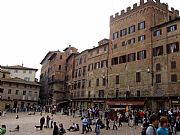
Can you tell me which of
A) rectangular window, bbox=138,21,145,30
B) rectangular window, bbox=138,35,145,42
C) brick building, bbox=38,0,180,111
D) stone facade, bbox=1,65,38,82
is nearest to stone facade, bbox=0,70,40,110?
stone facade, bbox=1,65,38,82

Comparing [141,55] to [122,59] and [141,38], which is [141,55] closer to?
[141,38]

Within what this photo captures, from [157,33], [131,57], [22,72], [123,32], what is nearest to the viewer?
[157,33]

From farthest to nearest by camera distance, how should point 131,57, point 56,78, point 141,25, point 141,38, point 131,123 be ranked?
point 56,78, point 131,57, point 141,25, point 141,38, point 131,123

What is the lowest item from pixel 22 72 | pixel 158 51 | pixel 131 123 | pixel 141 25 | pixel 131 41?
pixel 131 123

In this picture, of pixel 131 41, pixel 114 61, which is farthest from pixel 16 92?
pixel 131 41

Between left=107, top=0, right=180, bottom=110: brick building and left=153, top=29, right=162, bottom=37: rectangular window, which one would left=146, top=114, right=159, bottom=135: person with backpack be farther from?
left=153, top=29, right=162, bottom=37: rectangular window

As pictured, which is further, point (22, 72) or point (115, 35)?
point (22, 72)

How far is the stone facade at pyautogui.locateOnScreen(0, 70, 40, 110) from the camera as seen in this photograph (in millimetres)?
68438

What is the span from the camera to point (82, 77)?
6197 cm

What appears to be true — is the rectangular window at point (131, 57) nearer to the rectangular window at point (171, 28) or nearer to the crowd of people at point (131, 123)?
the rectangular window at point (171, 28)

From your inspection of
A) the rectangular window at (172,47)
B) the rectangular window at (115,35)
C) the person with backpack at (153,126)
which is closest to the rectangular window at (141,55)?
the rectangular window at (172,47)

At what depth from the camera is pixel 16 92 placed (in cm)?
7112

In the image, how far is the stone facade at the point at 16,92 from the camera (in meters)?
68.4

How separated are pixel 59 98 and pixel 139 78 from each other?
33.1 m
